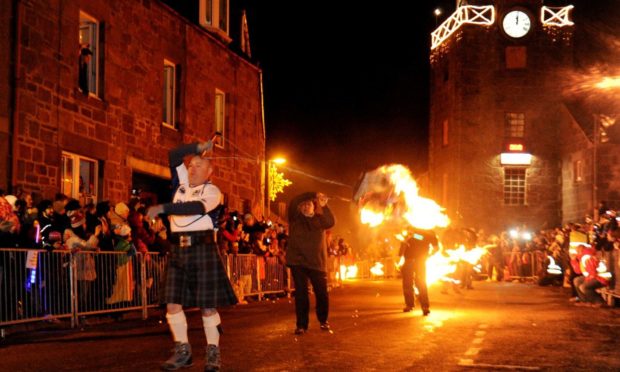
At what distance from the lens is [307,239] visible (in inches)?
453

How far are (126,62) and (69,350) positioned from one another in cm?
1079

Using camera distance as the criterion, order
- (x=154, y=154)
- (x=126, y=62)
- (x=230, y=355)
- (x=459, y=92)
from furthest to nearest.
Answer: (x=459, y=92) < (x=154, y=154) < (x=126, y=62) < (x=230, y=355)

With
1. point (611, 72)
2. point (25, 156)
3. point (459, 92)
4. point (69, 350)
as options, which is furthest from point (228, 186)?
point (611, 72)

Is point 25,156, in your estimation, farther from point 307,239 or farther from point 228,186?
point 228,186

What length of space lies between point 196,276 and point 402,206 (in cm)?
1562

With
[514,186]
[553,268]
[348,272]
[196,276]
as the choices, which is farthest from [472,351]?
[514,186]

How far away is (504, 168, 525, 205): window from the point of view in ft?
161

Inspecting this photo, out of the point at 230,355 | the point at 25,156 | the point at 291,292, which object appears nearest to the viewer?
the point at 230,355

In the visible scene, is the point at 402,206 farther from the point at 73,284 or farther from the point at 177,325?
the point at 177,325

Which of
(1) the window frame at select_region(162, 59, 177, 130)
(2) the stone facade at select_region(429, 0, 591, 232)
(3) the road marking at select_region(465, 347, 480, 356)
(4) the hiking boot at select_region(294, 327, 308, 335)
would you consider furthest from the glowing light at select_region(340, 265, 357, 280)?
(3) the road marking at select_region(465, 347, 480, 356)

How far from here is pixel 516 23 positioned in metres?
49.4

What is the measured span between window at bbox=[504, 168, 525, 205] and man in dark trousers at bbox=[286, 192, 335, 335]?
3907 cm

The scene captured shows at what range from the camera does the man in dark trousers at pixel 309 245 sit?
11.5 m

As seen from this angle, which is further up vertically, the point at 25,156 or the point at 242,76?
the point at 242,76
